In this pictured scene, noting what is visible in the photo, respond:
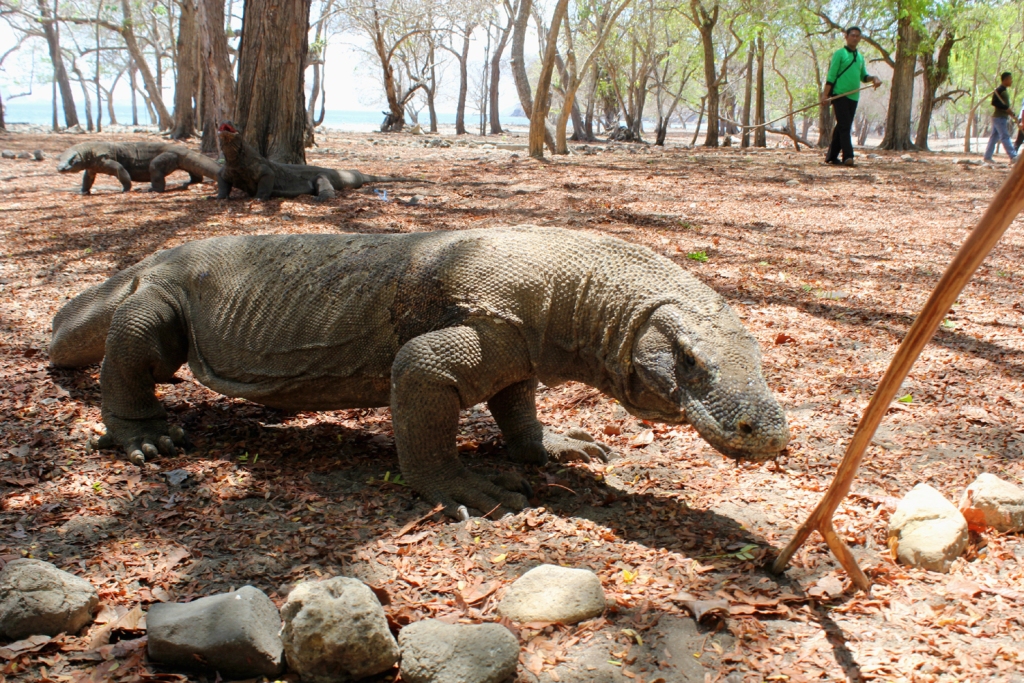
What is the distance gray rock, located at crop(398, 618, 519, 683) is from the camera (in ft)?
6.24

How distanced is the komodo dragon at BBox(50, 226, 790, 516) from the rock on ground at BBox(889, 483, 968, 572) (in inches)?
24.3

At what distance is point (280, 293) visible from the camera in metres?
3.45

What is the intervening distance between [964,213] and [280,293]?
851 cm

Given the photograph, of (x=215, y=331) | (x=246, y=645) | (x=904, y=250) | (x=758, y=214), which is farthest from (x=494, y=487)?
(x=758, y=214)

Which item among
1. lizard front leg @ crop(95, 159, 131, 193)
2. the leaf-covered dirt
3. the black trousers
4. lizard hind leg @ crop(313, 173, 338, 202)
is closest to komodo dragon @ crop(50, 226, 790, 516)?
the leaf-covered dirt

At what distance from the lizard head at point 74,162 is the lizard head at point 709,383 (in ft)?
36.9

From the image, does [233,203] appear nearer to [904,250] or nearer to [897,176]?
[904,250]

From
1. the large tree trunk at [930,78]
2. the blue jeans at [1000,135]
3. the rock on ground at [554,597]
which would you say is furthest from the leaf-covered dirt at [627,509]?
the large tree trunk at [930,78]

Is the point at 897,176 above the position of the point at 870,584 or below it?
above

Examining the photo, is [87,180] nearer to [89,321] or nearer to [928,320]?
[89,321]

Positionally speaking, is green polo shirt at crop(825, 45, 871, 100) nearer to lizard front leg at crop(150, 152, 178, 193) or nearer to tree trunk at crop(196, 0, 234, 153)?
tree trunk at crop(196, 0, 234, 153)

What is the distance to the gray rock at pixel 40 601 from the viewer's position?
2.07 m

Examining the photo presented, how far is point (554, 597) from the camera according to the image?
88.0 inches

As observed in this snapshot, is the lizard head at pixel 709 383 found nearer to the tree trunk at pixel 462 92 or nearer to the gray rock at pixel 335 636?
the gray rock at pixel 335 636
